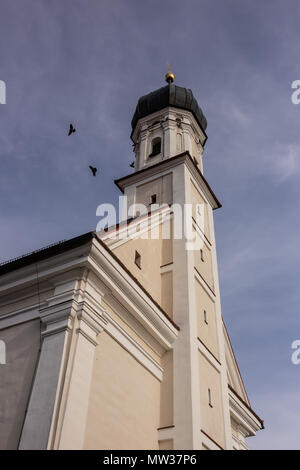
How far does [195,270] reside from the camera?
40.4 ft

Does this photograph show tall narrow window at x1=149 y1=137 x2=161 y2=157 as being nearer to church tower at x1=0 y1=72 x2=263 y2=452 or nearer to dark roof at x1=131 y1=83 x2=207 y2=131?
dark roof at x1=131 y1=83 x2=207 y2=131

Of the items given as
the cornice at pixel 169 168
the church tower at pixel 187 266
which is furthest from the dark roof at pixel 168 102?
the cornice at pixel 169 168

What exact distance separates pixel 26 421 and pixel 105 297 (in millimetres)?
2581

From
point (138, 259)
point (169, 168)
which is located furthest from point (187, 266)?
point (169, 168)

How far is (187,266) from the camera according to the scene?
1183 centimetres

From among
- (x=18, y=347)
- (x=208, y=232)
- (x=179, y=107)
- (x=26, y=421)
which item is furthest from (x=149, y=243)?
(x=179, y=107)

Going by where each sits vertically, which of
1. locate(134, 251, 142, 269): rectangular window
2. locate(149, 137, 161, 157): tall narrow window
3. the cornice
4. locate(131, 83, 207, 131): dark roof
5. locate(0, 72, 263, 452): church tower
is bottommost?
locate(0, 72, 263, 452): church tower

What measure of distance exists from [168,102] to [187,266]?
30.2 ft

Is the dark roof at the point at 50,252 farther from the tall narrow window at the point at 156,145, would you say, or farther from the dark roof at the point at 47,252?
the tall narrow window at the point at 156,145

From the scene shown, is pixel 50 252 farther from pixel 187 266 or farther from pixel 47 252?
pixel 187 266

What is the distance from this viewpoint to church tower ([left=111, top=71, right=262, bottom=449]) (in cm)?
949

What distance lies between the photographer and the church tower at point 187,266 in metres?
9.49

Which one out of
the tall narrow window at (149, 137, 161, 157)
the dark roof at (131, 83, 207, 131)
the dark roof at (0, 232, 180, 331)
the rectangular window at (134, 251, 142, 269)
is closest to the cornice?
the tall narrow window at (149, 137, 161, 157)
